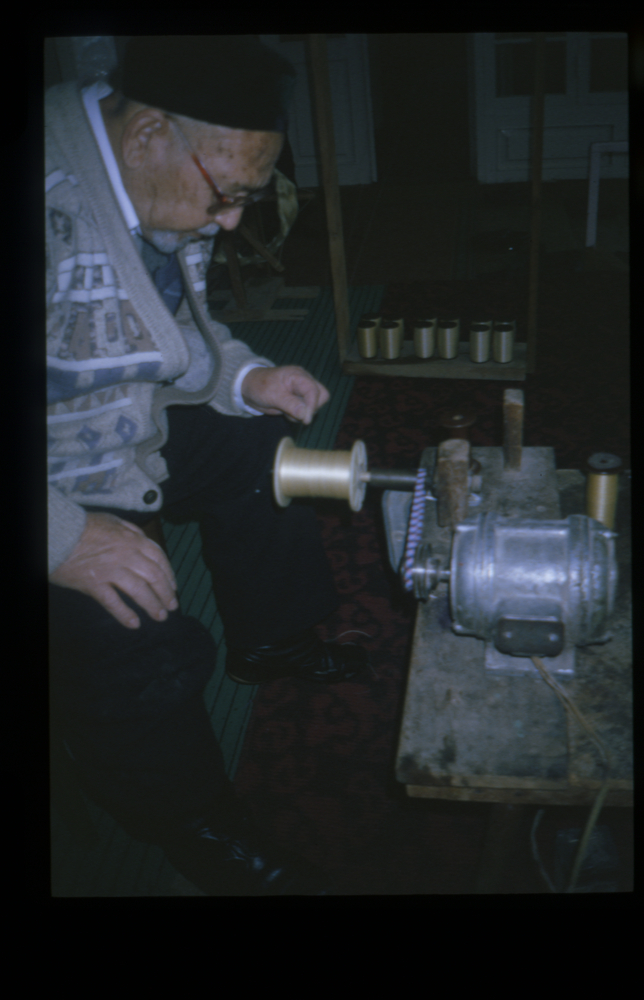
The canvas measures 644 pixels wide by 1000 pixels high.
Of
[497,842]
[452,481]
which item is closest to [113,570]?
[452,481]

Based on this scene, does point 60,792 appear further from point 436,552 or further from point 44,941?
point 436,552

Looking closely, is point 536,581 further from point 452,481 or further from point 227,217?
point 227,217

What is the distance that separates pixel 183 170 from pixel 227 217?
4.9 inches

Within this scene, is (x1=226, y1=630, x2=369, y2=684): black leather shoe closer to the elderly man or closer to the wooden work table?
the elderly man

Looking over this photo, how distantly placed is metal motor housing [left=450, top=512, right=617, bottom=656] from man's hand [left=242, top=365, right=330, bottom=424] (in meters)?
0.66

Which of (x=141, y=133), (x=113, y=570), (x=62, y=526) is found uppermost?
(x=141, y=133)

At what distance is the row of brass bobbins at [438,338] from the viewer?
10.2 ft

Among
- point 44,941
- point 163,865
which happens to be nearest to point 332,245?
point 163,865

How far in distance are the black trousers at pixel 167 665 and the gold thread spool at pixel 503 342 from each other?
178 cm

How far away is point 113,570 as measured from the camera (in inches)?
50.6

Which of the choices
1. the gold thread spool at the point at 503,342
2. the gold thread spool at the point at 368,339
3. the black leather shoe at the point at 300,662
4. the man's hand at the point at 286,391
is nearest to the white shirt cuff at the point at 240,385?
the man's hand at the point at 286,391

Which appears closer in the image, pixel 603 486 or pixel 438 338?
pixel 603 486

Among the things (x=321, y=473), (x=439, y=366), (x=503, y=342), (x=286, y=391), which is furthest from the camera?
(x=439, y=366)

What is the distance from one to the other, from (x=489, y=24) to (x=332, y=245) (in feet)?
6.16
